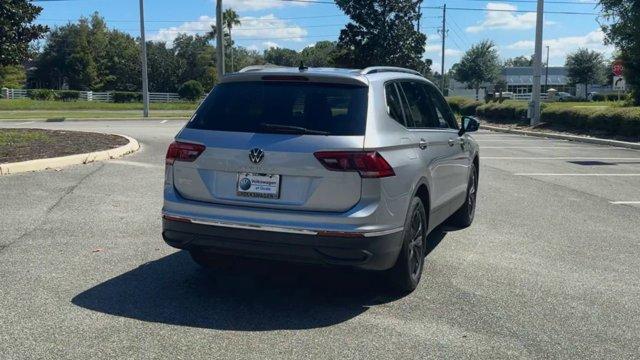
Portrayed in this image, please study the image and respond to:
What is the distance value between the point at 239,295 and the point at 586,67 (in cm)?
8491

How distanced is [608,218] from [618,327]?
170 inches

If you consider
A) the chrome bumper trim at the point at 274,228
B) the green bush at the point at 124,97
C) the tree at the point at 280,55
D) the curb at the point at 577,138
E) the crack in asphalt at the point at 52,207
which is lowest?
the crack in asphalt at the point at 52,207

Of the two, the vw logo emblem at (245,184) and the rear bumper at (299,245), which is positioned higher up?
the vw logo emblem at (245,184)

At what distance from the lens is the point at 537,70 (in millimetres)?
27656

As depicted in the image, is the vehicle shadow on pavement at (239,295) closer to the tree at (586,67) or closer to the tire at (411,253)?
the tire at (411,253)

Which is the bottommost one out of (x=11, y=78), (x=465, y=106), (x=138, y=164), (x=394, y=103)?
(x=138, y=164)

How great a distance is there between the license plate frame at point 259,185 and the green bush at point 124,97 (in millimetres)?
60789

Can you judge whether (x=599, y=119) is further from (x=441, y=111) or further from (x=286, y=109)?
(x=286, y=109)

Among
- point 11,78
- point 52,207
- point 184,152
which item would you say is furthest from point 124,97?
point 184,152

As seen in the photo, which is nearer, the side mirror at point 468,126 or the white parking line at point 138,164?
the side mirror at point 468,126

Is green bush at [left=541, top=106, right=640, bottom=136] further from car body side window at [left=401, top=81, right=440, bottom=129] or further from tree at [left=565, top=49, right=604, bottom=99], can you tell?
tree at [left=565, top=49, right=604, bottom=99]

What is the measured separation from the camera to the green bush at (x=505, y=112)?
30.8 meters

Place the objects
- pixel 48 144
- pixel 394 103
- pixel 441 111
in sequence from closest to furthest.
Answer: pixel 394 103
pixel 441 111
pixel 48 144

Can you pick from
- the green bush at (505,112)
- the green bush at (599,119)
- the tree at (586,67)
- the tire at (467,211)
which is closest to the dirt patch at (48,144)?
the tire at (467,211)
